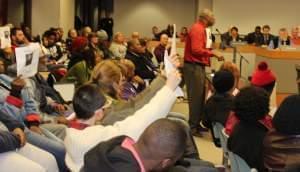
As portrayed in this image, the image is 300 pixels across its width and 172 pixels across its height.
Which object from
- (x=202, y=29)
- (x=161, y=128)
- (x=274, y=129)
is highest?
(x=202, y=29)

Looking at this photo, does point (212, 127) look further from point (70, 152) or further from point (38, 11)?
point (38, 11)

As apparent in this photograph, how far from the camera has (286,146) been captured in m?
2.93

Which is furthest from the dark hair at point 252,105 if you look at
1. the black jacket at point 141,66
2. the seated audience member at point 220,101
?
the black jacket at point 141,66

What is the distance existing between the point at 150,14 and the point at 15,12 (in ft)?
20.5

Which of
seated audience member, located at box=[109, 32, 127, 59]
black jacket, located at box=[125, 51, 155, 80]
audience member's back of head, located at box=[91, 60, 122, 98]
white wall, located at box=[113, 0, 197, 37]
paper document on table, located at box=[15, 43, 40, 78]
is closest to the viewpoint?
paper document on table, located at box=[15, 43, 40, 78]

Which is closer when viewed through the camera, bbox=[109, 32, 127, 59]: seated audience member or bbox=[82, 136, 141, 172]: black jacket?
bbox=[82, 136, 141, 172]: black jacket

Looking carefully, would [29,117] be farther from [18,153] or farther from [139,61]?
[139,61]

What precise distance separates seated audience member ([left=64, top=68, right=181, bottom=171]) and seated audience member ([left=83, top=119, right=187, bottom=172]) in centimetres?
56

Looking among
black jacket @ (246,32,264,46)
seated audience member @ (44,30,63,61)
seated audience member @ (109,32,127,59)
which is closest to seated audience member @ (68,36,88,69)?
seated audience member @ (109,32,127,59)

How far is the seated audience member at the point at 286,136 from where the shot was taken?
290 centimetres

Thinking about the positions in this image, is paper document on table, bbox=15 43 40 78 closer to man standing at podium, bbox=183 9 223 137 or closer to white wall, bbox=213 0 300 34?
man standing at podium, bbox=183 9 223 137

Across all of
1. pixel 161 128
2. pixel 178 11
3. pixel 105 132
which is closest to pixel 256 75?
pixel 105 132

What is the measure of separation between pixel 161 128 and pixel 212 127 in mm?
2960

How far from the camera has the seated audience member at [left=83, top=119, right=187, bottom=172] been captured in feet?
5.88
